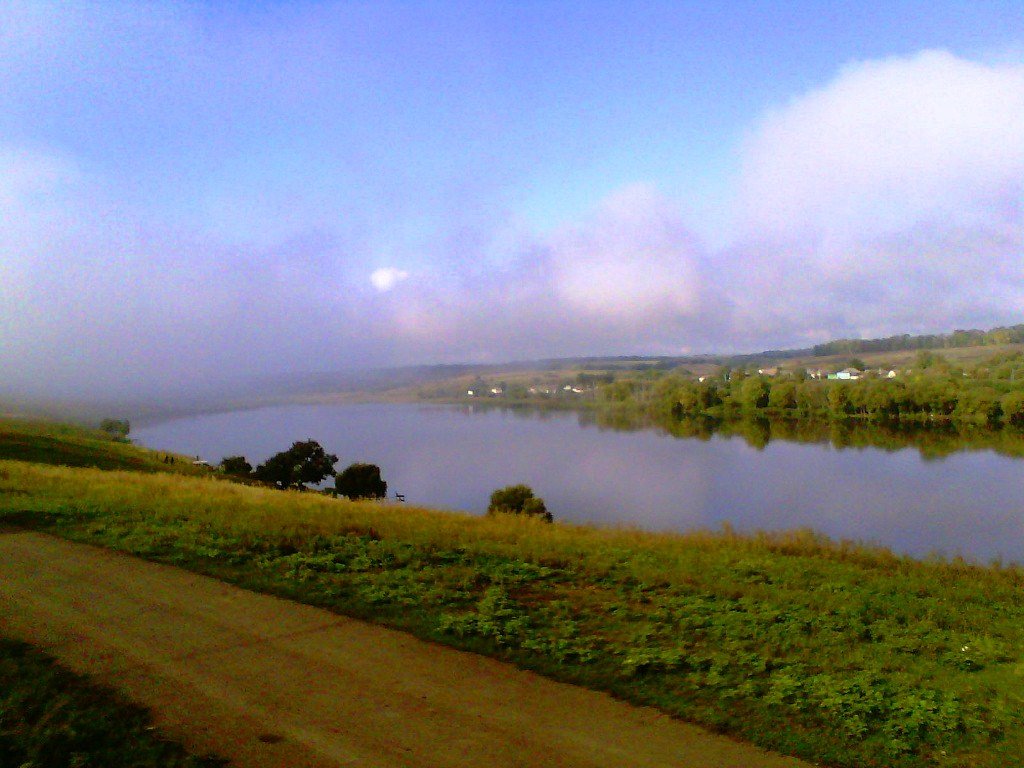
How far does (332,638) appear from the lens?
6156 mm

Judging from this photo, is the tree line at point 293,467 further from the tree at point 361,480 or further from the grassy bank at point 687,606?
the grassy bank at point 687,606

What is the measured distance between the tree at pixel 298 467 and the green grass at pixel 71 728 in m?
48.1

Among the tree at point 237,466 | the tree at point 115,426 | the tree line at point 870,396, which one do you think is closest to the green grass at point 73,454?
the tree at point 237,466

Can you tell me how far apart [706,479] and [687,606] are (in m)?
42.8

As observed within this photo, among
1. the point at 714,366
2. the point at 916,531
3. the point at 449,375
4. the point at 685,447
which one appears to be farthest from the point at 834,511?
the point at 449,375

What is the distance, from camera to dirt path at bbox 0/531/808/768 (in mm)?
4250

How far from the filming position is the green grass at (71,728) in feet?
12.9

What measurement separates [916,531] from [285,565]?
31.7 m

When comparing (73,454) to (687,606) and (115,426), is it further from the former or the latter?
(115,426)

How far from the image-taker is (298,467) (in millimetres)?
51969

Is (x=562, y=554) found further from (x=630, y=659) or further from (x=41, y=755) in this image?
(x=41, y=755)

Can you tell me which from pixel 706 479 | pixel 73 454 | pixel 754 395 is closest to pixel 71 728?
pixel 73 454

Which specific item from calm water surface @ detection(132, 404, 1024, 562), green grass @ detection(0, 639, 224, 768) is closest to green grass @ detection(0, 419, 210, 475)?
calm water surface @ detection(132, 404, 1024, 562)

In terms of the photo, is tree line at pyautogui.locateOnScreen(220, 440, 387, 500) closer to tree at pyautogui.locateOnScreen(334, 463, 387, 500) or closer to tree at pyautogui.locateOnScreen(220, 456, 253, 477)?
tree at pyautogui.locateOnScreen(220, 456, 253, 477)
